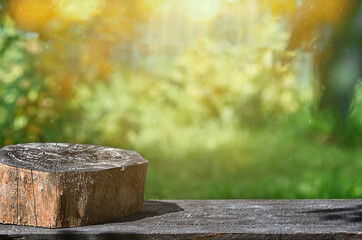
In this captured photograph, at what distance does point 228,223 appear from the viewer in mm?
2768

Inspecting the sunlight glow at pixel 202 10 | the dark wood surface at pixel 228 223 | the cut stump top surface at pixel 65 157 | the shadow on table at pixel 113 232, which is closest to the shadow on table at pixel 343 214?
the dark wood surface at pixel 228 223

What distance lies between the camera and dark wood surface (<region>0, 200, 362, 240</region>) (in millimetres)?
2541

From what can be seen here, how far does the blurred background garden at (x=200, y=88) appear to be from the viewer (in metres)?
4.34

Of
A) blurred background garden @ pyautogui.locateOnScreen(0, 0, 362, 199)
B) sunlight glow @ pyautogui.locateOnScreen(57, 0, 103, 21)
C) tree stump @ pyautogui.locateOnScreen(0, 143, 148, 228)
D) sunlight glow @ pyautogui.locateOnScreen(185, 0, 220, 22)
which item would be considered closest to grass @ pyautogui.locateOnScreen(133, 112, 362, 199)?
blurred background garden @ pyautogui.locateOnScreen(0, 0, 362, 199)

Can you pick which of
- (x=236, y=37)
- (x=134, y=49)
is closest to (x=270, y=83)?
(x=236, y=37)

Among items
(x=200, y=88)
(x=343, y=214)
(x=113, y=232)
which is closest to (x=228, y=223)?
(x=113, y=232)

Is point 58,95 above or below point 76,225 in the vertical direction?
above

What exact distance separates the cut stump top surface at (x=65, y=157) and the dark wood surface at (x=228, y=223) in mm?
330

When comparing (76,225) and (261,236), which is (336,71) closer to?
(261,236)

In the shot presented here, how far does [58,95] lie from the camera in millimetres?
4387

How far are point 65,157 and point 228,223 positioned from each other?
1.04m

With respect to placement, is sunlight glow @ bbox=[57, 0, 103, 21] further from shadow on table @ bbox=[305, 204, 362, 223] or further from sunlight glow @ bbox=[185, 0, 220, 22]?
shadow on table @ bbox=[305, 204, 362, 223]

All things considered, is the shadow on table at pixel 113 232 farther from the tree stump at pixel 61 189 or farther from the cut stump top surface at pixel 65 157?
the cut stump top surface at pixel 65 157

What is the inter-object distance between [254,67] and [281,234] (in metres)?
2.15
